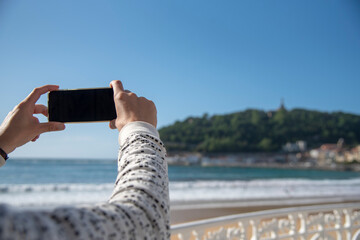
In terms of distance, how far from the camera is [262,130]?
32.8 meters

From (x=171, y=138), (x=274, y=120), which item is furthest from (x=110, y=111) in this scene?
(x=274, y=120)

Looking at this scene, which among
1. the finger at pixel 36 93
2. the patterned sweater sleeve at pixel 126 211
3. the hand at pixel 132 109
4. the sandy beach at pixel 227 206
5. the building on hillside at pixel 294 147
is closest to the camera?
the patterned sweater sleeve at pixel 126 211

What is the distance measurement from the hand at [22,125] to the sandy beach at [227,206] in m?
6.11

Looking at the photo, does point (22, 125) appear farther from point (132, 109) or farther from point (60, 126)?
point (132, 109)

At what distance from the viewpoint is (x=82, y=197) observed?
9.44 m

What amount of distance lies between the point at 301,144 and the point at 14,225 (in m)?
37.3

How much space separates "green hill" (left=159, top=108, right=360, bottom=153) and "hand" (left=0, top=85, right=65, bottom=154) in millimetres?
29752

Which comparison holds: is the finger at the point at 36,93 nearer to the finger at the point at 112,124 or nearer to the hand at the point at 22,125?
the hand at the point at 22,125

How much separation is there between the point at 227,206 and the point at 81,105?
325 inches

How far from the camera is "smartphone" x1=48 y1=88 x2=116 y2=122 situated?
1.86ft

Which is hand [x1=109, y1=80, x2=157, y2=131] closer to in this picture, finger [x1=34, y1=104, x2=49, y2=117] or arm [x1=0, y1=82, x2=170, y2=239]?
arm [x1=0, y1=82, x2=170, y2=239]

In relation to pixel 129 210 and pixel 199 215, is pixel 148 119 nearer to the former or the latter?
pixel 129 210

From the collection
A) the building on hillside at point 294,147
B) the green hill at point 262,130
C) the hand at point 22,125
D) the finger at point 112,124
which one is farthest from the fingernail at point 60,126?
the building on hillside at point 294,147

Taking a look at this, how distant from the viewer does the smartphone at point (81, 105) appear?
0.57 m
